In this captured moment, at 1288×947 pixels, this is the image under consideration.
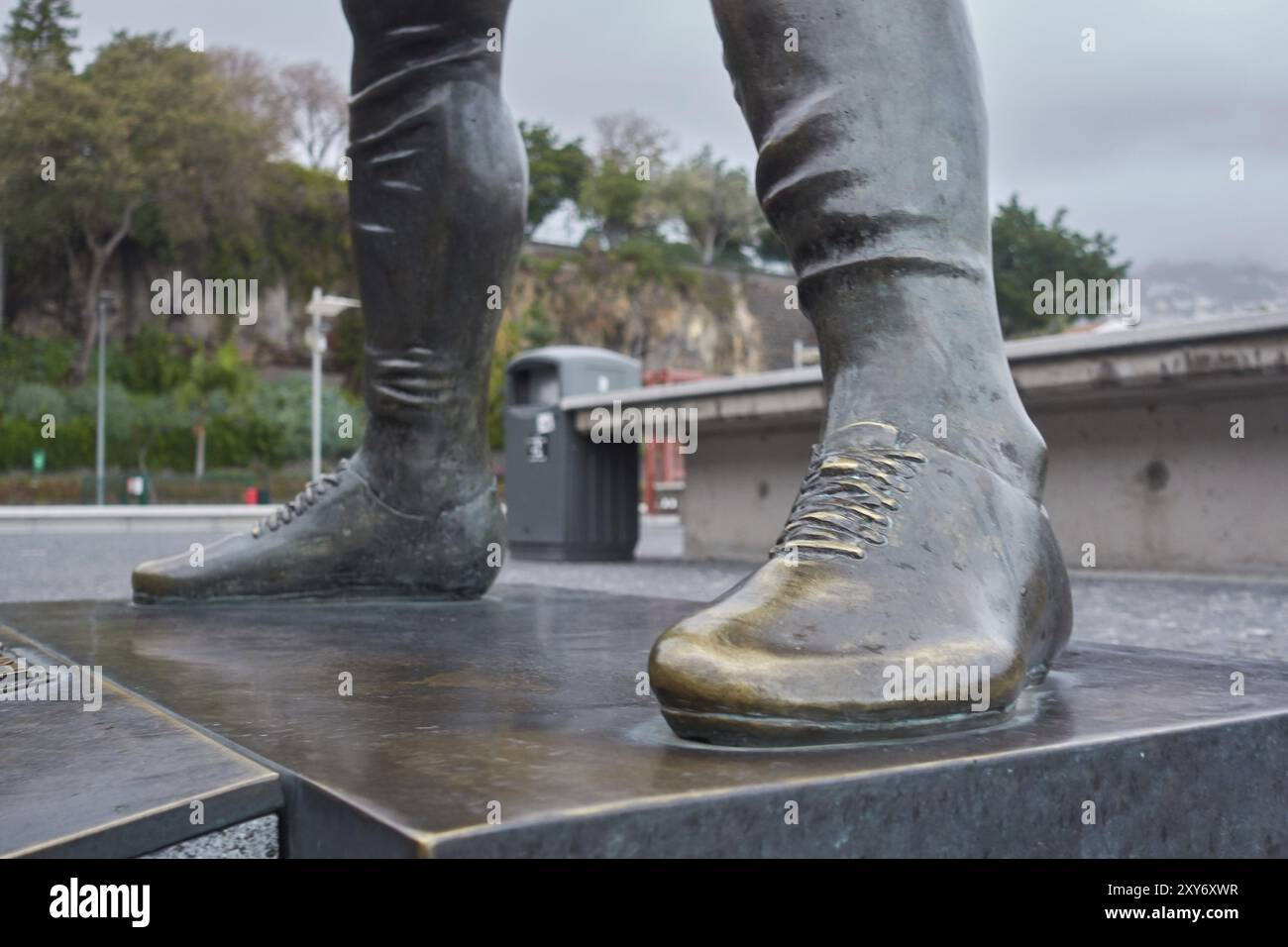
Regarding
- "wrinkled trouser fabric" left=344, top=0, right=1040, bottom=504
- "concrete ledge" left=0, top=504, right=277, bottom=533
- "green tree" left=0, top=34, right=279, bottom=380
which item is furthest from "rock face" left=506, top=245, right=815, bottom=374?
"wrinkled trouser fabric" left=344, top=0, right=1040, bottom=504

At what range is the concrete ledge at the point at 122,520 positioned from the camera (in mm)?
10035

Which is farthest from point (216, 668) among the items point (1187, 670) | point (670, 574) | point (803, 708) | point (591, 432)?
point (591, 432)

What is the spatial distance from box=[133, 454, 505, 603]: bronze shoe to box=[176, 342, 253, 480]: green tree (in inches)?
1016

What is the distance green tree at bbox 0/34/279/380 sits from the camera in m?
23.4

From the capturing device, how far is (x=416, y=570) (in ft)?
5.14

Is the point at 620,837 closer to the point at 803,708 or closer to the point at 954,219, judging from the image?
the point at 803,708

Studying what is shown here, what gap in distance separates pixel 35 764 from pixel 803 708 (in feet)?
1.26

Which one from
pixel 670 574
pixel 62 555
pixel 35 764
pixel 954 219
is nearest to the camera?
→ pixel 35 764

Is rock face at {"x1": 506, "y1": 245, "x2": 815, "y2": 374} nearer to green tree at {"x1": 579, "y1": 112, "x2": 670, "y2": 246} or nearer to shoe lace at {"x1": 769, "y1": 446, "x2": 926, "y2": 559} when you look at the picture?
green tree at {"x1": 579, "y1": 112, "x2": 670, "y2": 246}

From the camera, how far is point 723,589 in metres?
3.00

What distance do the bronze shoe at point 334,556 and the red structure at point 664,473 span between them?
15.0 metres

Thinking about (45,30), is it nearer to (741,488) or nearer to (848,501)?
(741,488)

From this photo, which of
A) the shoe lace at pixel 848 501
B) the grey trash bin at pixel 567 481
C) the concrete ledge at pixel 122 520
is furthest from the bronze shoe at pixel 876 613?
the concrete ledge at pixel 122 520

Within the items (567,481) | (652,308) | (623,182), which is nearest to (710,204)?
(623,182)
